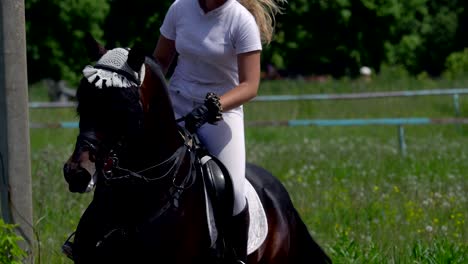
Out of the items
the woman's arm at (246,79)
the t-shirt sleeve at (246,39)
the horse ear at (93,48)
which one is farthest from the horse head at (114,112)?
the t-shirt sleeve at (246,39)

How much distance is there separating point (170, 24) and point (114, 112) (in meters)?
1.20

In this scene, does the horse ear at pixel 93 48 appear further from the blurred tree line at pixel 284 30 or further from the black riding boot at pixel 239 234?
the blurred tree line at pixel 284 30

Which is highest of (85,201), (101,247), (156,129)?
(156,129)

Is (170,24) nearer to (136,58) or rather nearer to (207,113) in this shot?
(207,113)

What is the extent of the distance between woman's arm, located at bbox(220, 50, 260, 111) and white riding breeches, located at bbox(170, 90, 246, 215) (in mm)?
192

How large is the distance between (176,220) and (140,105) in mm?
667

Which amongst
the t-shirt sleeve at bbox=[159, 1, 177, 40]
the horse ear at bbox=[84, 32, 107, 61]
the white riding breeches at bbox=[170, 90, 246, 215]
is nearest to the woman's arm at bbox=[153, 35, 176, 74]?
the t-shirt sleeve at bbox=[159, 1, 177, 40]

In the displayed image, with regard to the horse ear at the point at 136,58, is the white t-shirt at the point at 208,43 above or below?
below

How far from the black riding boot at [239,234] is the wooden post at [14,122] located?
1.16m

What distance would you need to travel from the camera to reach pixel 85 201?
34.6 feet

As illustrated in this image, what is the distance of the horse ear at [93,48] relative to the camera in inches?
206

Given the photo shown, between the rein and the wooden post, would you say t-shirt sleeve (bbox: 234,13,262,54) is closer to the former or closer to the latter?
the rein

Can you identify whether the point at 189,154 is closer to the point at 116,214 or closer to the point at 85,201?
the point at 116,214

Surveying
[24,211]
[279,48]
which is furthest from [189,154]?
[279,48]
